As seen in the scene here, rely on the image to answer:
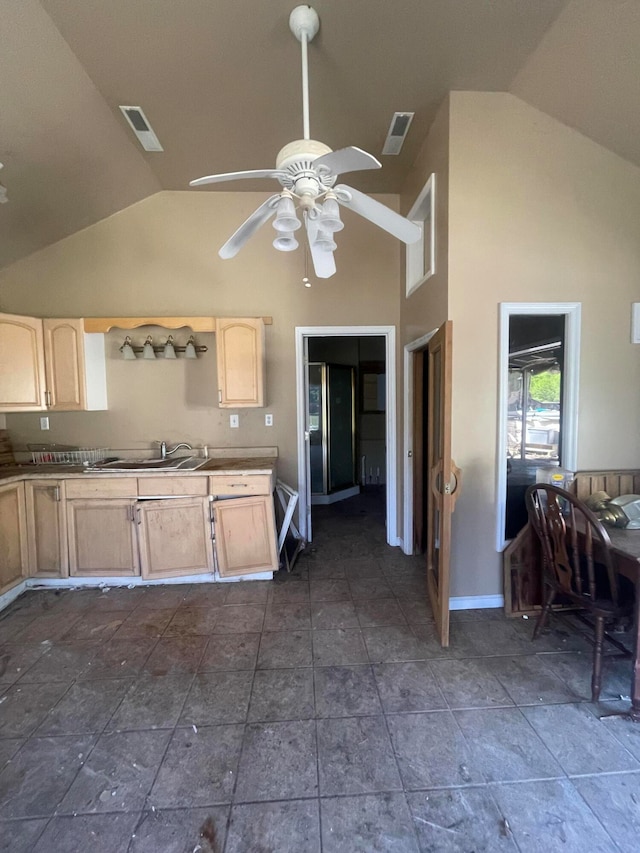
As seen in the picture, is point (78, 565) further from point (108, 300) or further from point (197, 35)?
point (197, 35)

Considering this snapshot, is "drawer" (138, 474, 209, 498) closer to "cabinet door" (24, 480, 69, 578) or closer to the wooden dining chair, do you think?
"cabinet door" (24, 480, 69, 578)

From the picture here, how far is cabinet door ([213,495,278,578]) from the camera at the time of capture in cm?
303

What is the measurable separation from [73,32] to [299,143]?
1475 mm

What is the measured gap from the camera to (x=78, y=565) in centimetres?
302

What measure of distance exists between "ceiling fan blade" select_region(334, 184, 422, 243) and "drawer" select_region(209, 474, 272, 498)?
6.40 ft

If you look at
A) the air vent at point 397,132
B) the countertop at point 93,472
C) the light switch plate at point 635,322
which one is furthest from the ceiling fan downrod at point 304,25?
the light switch plate at point 635,322

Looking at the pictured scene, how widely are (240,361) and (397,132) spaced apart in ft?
6.57

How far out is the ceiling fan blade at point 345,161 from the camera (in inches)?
55.1

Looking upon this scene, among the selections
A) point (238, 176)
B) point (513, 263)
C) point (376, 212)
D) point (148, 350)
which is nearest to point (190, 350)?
point (148, 350)

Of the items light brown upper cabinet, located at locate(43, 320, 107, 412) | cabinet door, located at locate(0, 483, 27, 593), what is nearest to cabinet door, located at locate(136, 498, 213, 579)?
cabinet door, located at locate(0, 483, 27, 593)

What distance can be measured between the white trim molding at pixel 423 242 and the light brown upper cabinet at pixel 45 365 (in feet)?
9.15

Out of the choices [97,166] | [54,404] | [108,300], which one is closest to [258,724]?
[54,404]

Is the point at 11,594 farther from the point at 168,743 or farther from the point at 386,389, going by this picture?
the point at 386,389

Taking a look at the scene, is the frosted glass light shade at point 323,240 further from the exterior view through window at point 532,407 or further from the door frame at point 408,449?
the door frame at point 408,449
